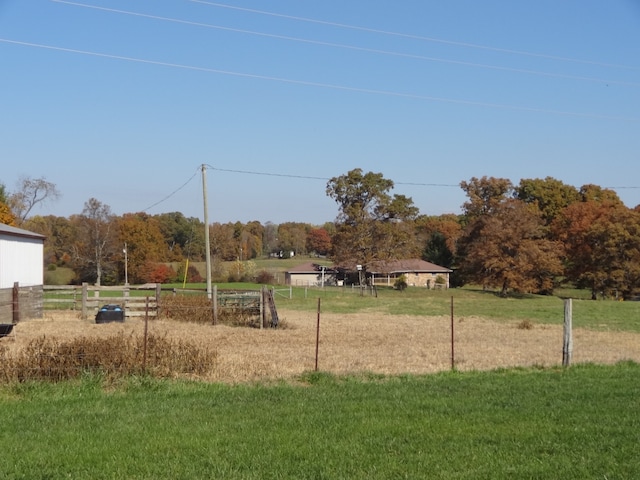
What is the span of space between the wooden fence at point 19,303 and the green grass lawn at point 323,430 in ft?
33.8

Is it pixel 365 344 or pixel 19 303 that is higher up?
pixel 19 303

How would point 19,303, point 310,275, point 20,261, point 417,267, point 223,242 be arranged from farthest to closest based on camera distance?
1. point 223,242
2. point 310,275
3. point 417,267
4. point 20,261
5. point 19,303

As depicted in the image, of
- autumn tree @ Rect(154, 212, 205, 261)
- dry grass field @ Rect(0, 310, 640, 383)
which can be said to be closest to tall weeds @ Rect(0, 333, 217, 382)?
dry grass field @ Rect(0, 310, 640, 383)

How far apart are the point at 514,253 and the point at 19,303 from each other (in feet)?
177

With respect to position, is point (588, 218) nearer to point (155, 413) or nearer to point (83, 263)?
point (83, 263)

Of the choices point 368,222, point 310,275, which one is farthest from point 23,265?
point 310,275

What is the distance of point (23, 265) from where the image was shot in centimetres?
2967

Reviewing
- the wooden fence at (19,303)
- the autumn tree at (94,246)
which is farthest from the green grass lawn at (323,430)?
the autumn tree at (94,246)

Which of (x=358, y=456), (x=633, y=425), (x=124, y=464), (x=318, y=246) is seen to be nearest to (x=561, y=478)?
(x=358, y=456)

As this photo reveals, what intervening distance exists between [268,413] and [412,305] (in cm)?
4004

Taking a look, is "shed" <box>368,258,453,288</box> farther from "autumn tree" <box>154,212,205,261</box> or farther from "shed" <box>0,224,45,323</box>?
"shed" <box>0,224,45,323</box>

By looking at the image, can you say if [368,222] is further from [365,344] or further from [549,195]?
[365,344]

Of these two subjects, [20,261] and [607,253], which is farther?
[607,253]

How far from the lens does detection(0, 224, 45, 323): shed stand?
27656mm
